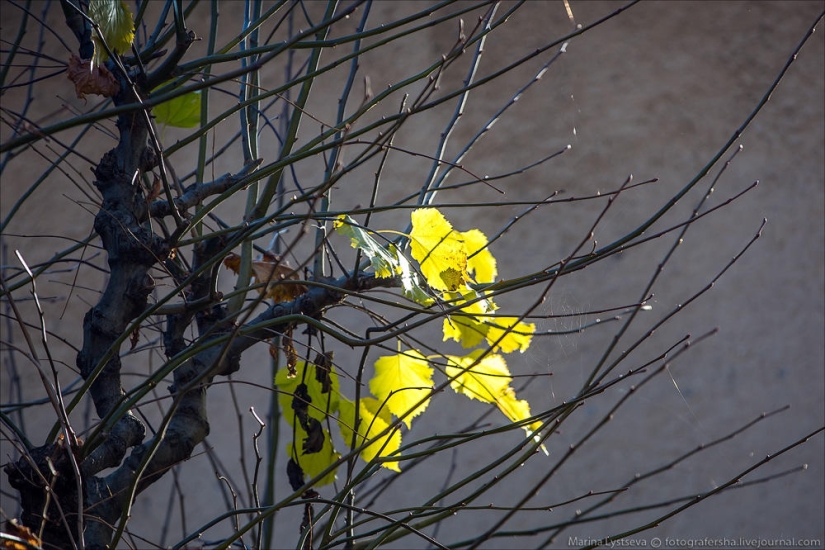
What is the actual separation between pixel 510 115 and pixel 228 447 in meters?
1.40

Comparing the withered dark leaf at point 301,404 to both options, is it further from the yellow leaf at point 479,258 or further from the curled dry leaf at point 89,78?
the curled dry leaf at point 89,78

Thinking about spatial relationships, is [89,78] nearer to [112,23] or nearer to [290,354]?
[112,23]

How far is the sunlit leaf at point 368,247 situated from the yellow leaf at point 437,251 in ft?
0.26

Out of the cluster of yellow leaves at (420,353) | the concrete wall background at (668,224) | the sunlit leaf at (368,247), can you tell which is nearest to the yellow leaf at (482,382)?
the cluster of yellow leaves at (420,353)

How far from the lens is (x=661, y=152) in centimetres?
243

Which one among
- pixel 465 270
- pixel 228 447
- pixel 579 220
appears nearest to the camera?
pixel 465 270

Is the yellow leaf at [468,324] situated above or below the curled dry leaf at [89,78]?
below

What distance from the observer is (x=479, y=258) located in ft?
2.79

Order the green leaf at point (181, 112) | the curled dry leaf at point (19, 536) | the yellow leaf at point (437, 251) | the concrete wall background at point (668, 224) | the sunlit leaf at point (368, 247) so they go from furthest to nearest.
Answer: the concrete wall background at point (668, 224) → the green leaf at point (181, 112) → the yellow leaf at point (437, 251) → the sunlit leaf at point (368, 247) → the curled dry leaf at point (19, 536)

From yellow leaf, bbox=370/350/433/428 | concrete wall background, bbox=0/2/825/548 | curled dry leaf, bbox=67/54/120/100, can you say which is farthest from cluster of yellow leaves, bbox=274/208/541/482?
concrete wall background, bbox=0/2/825/548

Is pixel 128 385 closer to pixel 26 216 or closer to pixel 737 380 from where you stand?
pixel 26 216

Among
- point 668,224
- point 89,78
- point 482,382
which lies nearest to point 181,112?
point 89,78

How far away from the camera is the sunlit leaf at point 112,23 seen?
0.64 metres

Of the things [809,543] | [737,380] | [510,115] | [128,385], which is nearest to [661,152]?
[510,115]
